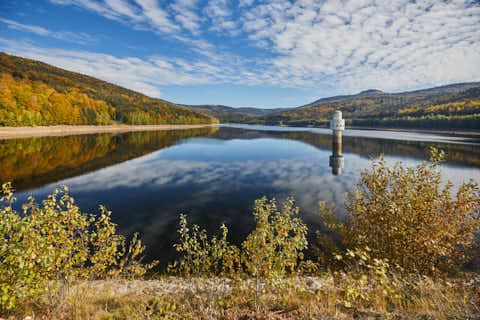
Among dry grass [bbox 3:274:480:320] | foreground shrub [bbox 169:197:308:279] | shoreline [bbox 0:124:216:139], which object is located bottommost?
dry grass [bbox 3:274:480:320]

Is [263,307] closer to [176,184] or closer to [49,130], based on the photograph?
[176,184]

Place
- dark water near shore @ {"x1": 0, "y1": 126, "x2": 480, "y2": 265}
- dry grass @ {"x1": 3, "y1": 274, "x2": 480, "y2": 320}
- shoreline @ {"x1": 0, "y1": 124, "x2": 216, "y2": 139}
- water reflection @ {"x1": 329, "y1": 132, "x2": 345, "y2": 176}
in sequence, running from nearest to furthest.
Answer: dry grass @ {"x1": 3, "y1": 274, "x2": 480, "y2": 320} < dark water near shore @ {"x1": 0, "y1": 126, "x2": 480, "y2": 265} < water reflection @ {"x1": 329, "y1": 132, "x2": 345, "y2": 176} < shoreline @ {"x1": 0, "y1": 124, "x2": 216, "y2": 139}

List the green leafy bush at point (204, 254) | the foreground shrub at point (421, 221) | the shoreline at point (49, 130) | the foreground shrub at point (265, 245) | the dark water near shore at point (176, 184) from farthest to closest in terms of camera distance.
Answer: the shoreline at point (49, 130)
the dark water near shore at point (176, 184)
the foreground shrub at point (421, 221)
the green leafy bush at point (204, 254)
the foreground shrub at point (265, 245)

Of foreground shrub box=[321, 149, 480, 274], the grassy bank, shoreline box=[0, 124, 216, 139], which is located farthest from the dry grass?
shoreline box=[0, 124, 216, 139]

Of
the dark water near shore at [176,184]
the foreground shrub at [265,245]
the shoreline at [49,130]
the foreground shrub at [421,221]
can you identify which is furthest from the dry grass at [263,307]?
the shoreline at [49,130]

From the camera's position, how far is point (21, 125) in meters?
81.6

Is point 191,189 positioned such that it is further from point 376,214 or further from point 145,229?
point 376,214

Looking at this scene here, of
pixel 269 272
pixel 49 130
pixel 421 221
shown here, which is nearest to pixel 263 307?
pixel 269 272

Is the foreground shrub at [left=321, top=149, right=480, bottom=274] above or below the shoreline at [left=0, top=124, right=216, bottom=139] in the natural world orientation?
below

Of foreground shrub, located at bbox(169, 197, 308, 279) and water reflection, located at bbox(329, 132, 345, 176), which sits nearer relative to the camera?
foreground shrub, located at bbox(169, 197, 308, 279)

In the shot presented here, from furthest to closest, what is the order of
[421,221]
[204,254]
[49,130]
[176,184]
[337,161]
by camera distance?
[49,130] < [337,161] < [176,184] < [421,221] < [204,254]

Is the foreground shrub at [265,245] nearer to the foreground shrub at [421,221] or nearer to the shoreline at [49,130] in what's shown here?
the foreground shrub at [421,221]

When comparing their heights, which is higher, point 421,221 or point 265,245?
point 421,221

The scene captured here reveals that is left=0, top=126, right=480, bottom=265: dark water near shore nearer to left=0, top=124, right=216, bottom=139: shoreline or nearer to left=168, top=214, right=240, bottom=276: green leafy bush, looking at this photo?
left=168, top=214, right=240, bottom=276: green leafy bush
